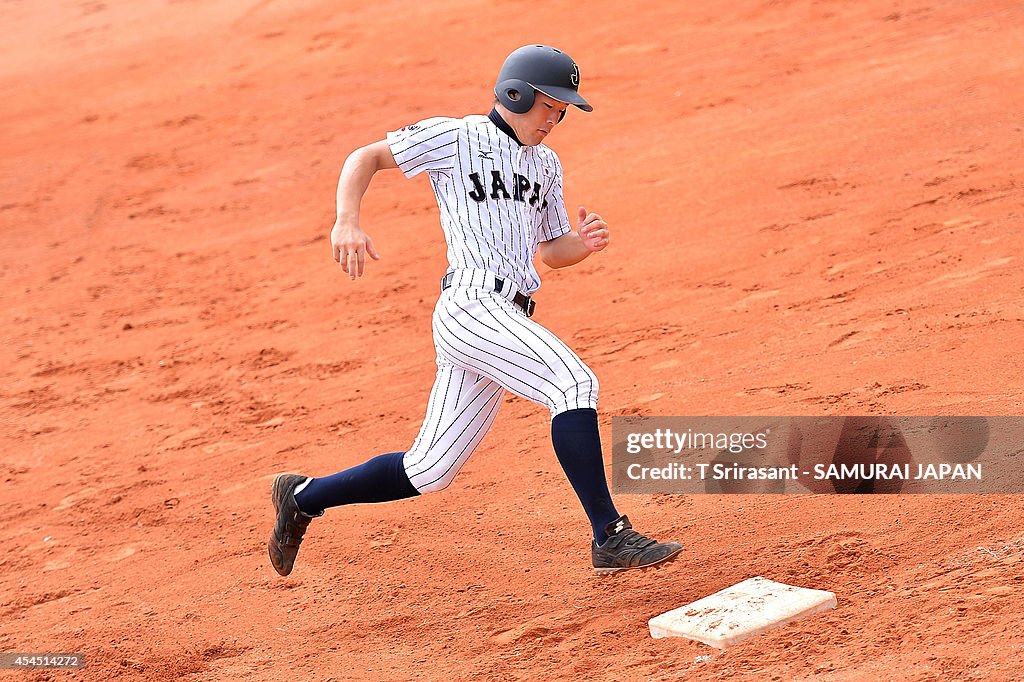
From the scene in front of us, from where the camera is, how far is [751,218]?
8.91 metres

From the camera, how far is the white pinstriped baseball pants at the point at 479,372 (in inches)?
159

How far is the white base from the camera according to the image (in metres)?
3.79

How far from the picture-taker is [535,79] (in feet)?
13.7

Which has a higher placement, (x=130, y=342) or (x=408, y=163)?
(x=408, y=163)

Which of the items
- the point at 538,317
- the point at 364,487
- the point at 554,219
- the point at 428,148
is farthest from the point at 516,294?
the point at 538,317

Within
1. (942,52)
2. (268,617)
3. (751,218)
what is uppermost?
(942,52)

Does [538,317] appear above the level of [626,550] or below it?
below

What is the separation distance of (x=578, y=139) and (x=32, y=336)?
5428mm

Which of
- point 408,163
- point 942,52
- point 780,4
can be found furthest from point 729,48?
point 408,163

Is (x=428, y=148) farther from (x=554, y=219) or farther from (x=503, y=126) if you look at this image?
(x=554, y=219)

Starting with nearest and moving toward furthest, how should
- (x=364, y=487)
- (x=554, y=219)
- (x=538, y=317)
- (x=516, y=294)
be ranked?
1. (x=516, y=294)
2. (x=364, y=487)
3. (x=554, y=219)
4. (x=538, y=317)

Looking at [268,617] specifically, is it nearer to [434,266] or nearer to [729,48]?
[434,266]

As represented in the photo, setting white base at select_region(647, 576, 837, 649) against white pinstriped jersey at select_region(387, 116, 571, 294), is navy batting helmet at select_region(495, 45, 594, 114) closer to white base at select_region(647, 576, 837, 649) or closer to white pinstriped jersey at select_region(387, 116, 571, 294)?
white pinstriped jersey at select_region(387, 116, 571, 294)

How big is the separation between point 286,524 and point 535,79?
203 cm
